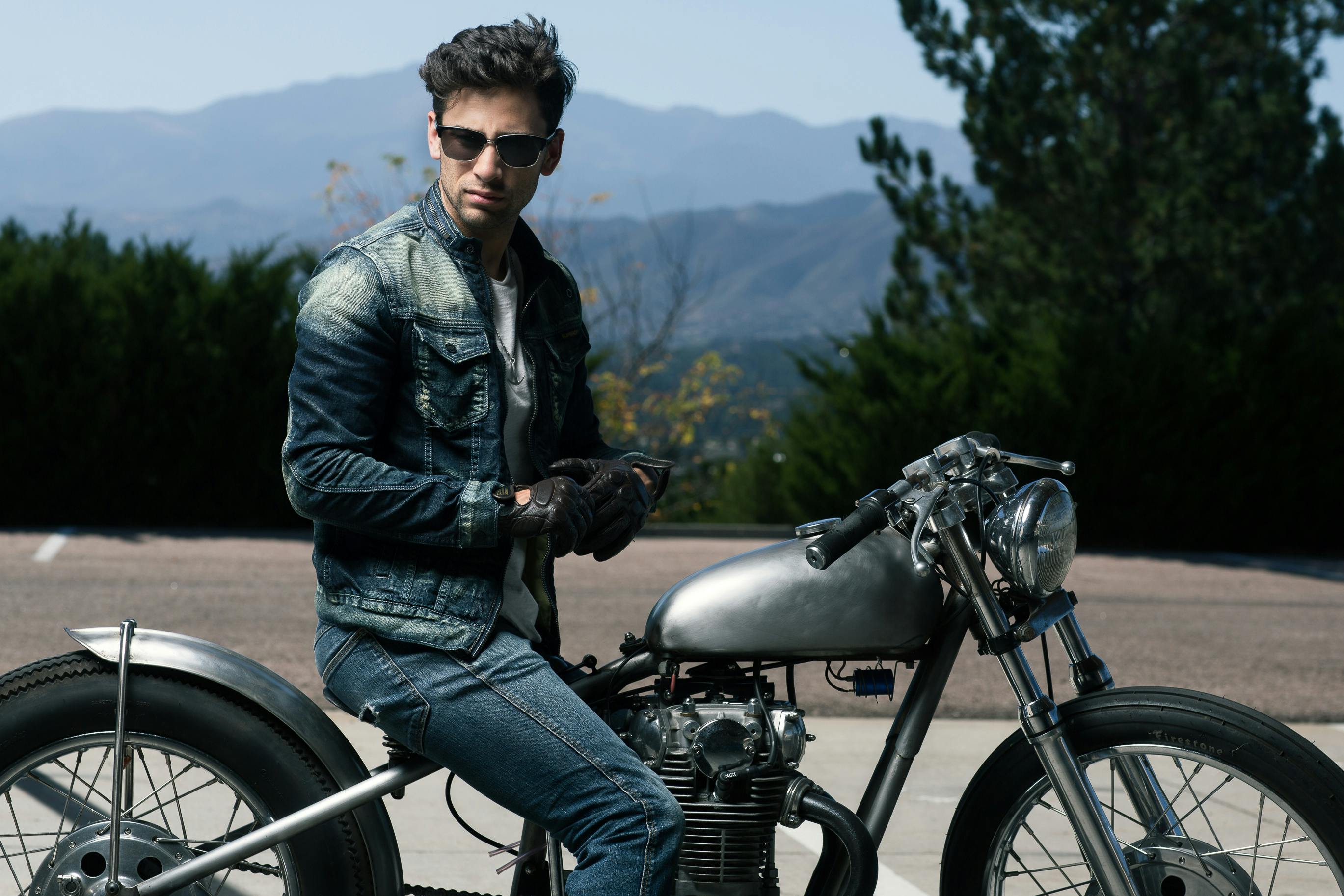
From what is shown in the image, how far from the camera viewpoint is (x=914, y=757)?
2.44 meters

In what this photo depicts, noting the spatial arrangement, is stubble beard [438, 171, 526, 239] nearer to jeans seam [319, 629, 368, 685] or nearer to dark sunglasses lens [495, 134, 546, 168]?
dark sunglasses lens [495, 134, 546, 168]

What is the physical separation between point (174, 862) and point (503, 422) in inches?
35.7

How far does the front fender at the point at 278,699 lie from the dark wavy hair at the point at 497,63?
3.22ft

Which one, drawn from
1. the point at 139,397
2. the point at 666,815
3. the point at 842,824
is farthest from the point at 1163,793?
the point at 139,397

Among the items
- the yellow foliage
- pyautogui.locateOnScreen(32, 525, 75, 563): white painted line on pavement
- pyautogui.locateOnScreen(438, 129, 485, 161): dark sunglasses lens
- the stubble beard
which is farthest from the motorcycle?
the yellow foliage

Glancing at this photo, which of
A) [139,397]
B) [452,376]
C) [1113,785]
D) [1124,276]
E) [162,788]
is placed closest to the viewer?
[452,376]

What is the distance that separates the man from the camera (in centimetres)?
225

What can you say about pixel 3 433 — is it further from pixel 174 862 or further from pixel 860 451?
pixel 174 862

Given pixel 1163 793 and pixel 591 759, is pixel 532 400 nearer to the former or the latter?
pixel 591 759

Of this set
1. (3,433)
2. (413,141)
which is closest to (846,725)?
(413,141)

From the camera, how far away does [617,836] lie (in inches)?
89.6

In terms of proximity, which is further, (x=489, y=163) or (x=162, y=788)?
(x=162, y=788)

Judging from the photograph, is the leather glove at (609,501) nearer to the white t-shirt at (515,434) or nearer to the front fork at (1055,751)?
the white t-shirt at (515,434)

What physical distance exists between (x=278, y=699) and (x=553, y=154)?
1024 mm
